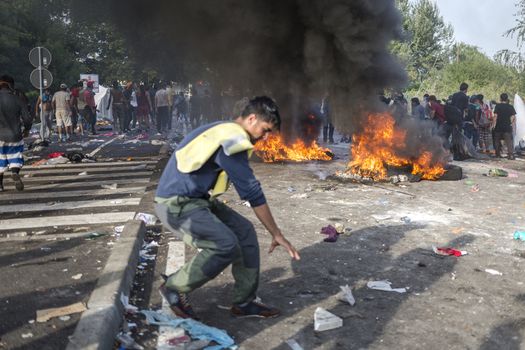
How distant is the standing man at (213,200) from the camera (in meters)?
3.24

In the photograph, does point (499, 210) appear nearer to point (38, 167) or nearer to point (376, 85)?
point (376, 85)

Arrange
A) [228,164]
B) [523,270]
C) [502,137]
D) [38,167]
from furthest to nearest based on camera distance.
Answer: [502,137] < [38,167] < [523,270] < [228,164]

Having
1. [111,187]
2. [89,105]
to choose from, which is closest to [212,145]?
[111,187]

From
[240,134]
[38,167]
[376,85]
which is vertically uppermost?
[376,85]

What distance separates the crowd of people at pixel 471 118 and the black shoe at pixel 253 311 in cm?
883

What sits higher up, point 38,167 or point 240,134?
point 240,134

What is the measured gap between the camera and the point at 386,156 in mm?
10352

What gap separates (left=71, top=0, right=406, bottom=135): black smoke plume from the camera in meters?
11.6

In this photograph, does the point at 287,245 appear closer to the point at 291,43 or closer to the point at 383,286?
the point at 383,286

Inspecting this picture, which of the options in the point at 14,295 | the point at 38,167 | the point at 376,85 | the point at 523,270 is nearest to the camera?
the point at 14,295

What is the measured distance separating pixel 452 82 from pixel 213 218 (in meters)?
37.4

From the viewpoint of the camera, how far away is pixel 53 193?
8.25 meters

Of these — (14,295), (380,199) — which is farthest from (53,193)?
(380,199)

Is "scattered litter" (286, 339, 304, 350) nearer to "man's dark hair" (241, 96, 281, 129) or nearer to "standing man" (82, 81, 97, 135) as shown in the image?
"man's dark hair" (241, 96, 281, 129)
